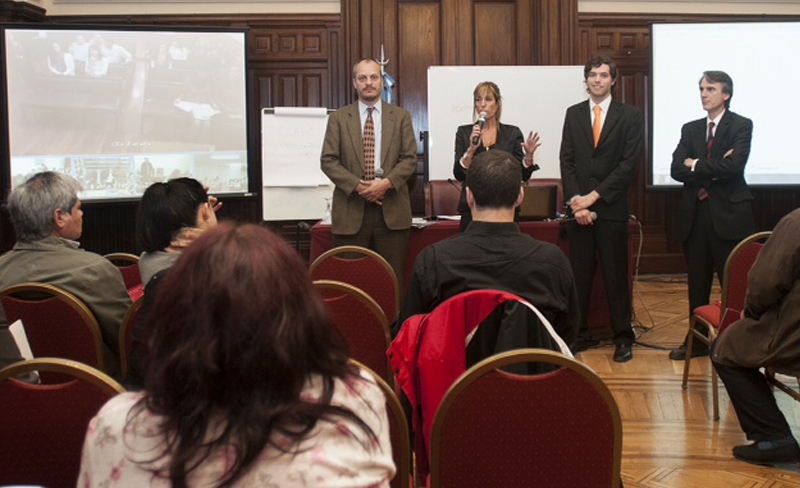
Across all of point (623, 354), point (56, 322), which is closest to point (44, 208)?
point (56, 322)

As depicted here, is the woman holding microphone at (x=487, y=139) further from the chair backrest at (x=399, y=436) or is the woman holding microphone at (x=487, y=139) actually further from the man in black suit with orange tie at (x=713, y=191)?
the chair backrest at (x=399, y=436)

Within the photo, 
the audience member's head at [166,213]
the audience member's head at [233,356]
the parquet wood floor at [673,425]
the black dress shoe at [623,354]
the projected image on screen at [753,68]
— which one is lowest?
the parquet wood floor at [673,425]

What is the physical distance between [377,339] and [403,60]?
5344 millimetres

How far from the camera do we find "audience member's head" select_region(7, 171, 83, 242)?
9.70 ft

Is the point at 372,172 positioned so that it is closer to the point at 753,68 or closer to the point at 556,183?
the point at 556,183

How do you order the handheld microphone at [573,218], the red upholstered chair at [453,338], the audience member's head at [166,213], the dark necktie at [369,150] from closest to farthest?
the red upholstered chair at [453,338] → the audience member's head at [166,213] → the handheld microphone at [573,218] → the dark necktie at [369,150]

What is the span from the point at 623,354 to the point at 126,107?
4466mm

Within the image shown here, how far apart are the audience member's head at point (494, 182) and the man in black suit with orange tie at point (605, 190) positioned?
2.31 meters

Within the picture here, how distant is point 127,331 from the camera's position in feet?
8.84

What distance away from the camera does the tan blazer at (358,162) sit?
16.4 ft

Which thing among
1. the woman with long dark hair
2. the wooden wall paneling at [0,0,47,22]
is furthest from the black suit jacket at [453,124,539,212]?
the wooden wall paneling at [0,0,47,22]

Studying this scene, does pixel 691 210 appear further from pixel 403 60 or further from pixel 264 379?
pixel 264 379

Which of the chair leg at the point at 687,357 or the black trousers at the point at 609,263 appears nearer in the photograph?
the chair leg at the point at 687,357

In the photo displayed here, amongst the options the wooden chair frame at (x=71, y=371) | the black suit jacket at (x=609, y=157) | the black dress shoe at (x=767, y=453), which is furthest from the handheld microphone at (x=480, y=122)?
the wooden chair frame at (x=71, y=371)
